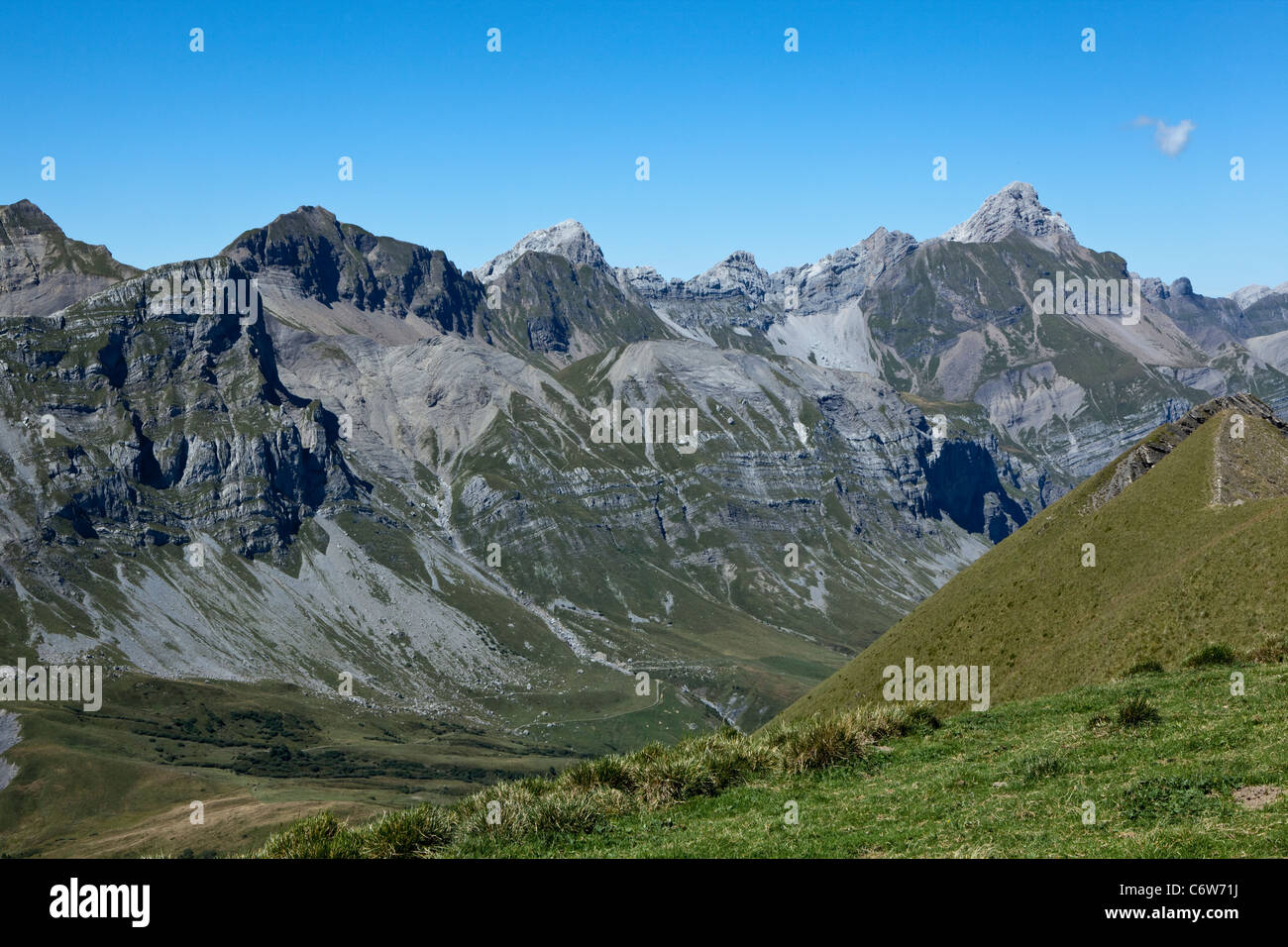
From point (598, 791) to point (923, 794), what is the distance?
26.2 ft

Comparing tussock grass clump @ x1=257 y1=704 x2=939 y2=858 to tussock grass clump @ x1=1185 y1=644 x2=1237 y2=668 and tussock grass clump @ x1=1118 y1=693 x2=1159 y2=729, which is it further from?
tussock grass clump @ x1=1185 y1=644 x2=1237 y2=668

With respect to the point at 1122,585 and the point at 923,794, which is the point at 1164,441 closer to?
the point at 1122,585

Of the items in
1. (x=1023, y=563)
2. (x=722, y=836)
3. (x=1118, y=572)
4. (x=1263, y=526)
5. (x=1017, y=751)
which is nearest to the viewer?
(x=722, y=836)

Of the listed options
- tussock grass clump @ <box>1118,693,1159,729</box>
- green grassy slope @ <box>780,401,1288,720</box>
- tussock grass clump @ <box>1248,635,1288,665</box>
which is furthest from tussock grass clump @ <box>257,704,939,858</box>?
green grassy slope @ <box>780,401,1288,720</box>

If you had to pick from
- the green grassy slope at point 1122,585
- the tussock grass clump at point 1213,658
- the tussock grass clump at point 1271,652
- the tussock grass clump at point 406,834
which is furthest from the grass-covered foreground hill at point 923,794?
the green grassy slope at point 1122,585

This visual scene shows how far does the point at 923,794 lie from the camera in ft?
75.8

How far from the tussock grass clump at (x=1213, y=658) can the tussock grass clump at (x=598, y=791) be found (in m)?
11.6

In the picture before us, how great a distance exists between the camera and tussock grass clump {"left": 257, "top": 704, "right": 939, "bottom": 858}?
22.1 m

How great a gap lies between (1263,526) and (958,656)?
891 inches

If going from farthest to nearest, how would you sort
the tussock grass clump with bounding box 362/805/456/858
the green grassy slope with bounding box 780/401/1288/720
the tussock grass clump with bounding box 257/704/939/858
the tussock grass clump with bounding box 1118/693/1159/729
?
the green grassy slope with bounding box 780/401/1288/720 → the tussock grass clump with bounding box 1118/693/1159/729 → the tussock grass clump with bounding box 257/704/939/858 → the tussock grass clump with bounding box 362/805/456/858

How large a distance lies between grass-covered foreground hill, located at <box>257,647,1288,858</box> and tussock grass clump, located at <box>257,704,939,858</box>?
5cm
